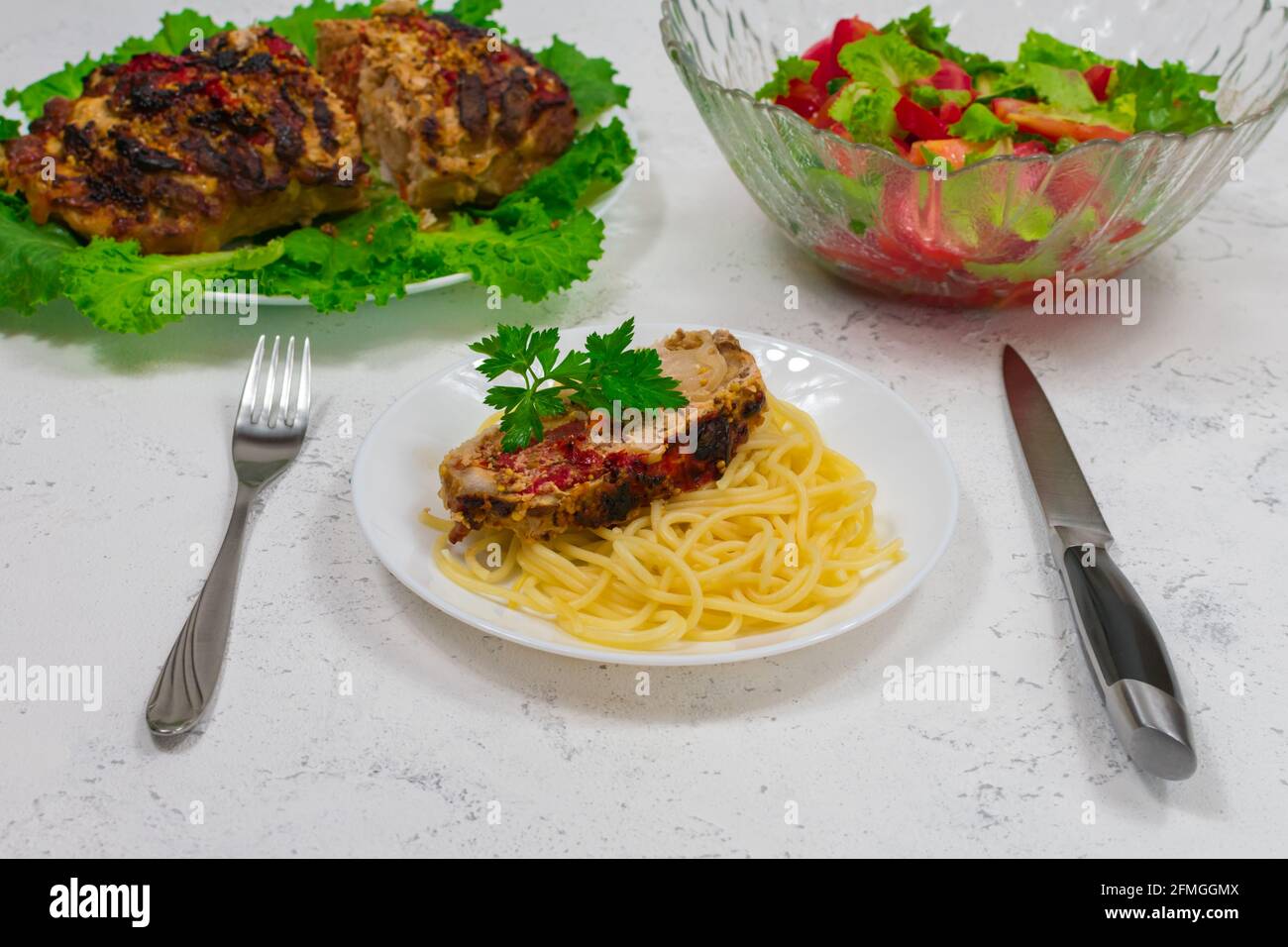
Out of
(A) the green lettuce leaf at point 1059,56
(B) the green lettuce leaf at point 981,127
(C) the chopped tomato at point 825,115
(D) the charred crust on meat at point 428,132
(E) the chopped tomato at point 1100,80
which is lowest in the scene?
(B) the green lettuce leaf at point 981,127

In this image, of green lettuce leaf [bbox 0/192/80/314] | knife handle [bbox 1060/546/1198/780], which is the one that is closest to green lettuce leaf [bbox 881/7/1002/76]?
knife handle [bbox 1060/546/1198/780]

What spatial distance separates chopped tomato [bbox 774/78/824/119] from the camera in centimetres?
413

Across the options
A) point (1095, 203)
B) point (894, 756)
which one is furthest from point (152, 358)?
point (1095, 203)

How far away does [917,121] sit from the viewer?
383cm

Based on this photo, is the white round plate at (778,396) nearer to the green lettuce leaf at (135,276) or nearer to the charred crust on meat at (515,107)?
the green lettuce leaf at (135,276)

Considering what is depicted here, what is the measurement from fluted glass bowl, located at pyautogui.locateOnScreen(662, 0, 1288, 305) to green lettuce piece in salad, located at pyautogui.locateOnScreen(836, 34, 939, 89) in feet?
1.41

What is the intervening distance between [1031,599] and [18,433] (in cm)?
274

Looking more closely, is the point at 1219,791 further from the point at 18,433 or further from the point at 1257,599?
the point at 18,433

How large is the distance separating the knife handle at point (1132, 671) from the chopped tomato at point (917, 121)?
1.59m

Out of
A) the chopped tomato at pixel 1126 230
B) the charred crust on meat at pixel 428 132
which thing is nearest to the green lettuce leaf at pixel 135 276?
the charred crust on meat at pixel 428 132

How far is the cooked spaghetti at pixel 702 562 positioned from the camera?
2746 millimetres

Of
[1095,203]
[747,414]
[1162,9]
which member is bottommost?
[747,414]

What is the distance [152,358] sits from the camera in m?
3.81

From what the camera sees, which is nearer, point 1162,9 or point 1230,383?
point 1230,383
